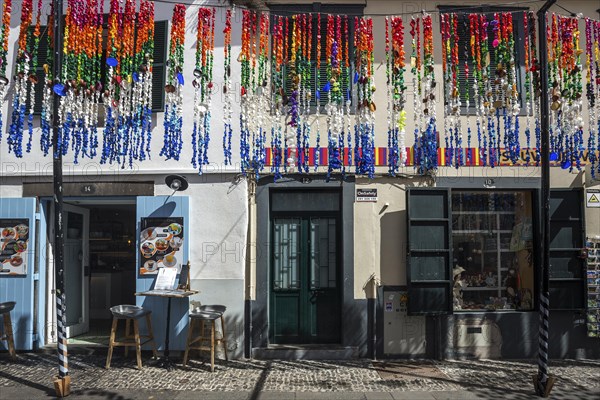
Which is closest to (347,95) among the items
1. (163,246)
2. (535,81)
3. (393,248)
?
(393,248)

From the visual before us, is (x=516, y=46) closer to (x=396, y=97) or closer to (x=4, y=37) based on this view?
(x=396, y=97)

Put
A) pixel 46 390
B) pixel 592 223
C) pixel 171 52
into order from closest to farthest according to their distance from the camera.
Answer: pixel 46 390 < pixel 171 52 < pixel 592 223

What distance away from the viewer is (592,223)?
847 centimetres

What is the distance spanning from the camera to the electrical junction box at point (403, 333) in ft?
27.2

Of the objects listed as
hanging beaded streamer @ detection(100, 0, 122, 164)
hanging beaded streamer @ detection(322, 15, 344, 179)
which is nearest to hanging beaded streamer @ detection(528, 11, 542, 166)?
→ hanging beaded streamer @ detection(322, 15, 344, 179)

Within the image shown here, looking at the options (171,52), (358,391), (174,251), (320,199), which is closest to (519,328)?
(358,391)

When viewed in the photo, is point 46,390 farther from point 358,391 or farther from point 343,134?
point 343,134

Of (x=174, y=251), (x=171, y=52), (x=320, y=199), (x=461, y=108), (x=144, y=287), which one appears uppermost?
(x=171, y=52)

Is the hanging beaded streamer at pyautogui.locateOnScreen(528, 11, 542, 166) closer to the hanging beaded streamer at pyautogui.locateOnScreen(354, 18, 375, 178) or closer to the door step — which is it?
the hanging beaded streamer at pyautogui.locateOnScreen(354, 18, 375, 178)

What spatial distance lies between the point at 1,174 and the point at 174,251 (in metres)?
3.11

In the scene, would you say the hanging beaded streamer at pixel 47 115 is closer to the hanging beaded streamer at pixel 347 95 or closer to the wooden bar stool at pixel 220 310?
the wooden bar stool at pixel 220 310

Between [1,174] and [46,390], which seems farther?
[1,174]

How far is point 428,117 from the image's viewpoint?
8.05 metres

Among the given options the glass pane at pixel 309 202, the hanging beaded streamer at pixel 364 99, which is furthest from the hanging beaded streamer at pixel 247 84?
the hanging beaded streamer at pixel 364 99
